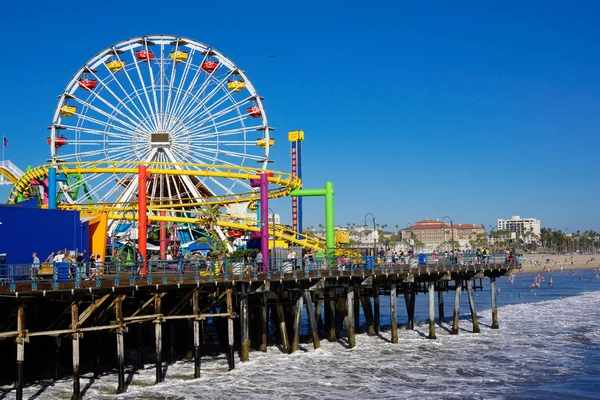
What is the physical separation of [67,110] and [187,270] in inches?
1152

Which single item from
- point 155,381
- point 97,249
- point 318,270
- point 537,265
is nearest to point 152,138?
point 97,249

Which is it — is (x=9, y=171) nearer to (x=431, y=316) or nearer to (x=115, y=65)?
(x=115, y=65)

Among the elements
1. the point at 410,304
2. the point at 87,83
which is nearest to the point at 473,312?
the point at 410,304

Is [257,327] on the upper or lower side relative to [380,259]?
lower

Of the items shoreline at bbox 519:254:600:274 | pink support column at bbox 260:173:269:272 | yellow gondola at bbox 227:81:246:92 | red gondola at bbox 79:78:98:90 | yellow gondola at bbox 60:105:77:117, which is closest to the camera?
pink support column at bbox 260:173:269:272

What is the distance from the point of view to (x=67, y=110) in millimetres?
55250

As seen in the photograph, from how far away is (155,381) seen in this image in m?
29.5

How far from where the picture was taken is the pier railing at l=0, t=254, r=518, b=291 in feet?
85.3

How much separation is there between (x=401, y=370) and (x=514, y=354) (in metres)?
7.90

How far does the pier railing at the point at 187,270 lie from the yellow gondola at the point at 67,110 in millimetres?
22374

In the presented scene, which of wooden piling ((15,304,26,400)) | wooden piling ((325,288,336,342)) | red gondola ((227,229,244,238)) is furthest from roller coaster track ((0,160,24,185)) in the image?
wooden piling ((15,304,26,400))

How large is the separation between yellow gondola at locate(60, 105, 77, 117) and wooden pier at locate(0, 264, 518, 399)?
21600 millimetres

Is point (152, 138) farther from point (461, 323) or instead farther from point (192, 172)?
point (461, 323)

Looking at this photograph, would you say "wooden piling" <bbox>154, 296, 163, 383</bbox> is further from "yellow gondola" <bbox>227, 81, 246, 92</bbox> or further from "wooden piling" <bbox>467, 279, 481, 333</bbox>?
"yellow gondola" <bbox>227, 81, 246, 92</bbox>
